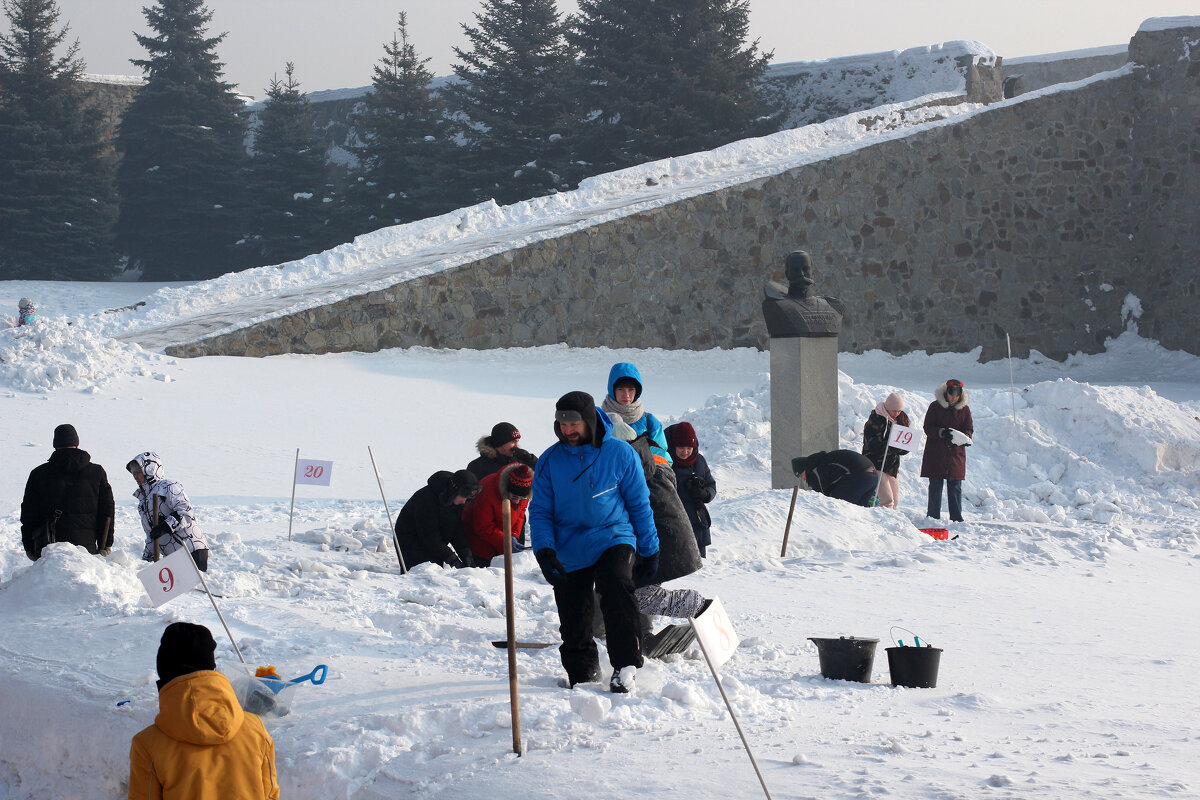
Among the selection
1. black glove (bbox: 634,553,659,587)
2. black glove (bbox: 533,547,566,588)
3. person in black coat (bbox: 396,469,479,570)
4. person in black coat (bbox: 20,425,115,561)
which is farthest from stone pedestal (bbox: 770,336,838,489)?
black glove (bbox: 533,547,566,588)

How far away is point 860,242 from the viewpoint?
19.5 metres

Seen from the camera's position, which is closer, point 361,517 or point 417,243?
point 361,517

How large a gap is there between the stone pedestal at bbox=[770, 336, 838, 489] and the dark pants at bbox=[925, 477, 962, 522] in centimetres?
102

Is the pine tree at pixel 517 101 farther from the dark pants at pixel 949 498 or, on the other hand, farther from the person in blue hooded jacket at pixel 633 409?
the person in blue hooded jacket at pixel 633 409

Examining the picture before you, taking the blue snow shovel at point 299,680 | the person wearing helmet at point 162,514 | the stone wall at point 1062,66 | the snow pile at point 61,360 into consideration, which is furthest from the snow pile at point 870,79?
the blue snow shovel at point 299,680

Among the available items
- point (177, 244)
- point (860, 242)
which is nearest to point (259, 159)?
point (177, 244)

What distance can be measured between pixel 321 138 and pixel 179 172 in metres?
4.90

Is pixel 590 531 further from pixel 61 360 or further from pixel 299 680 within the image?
pixel 61 360

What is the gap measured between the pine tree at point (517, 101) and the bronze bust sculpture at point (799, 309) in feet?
57.1

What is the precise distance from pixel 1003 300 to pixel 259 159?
1981 cm

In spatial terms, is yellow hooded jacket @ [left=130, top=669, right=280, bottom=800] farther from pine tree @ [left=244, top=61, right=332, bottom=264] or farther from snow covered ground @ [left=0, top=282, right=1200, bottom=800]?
pine tree @ [left=244, top=61, right=332, bottom=264]

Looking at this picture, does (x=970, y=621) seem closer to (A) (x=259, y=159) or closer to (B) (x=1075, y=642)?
(B) (x=1075, y=642)

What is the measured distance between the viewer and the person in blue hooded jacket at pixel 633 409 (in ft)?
19.0

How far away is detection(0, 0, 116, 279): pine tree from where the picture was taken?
30.4 meters
